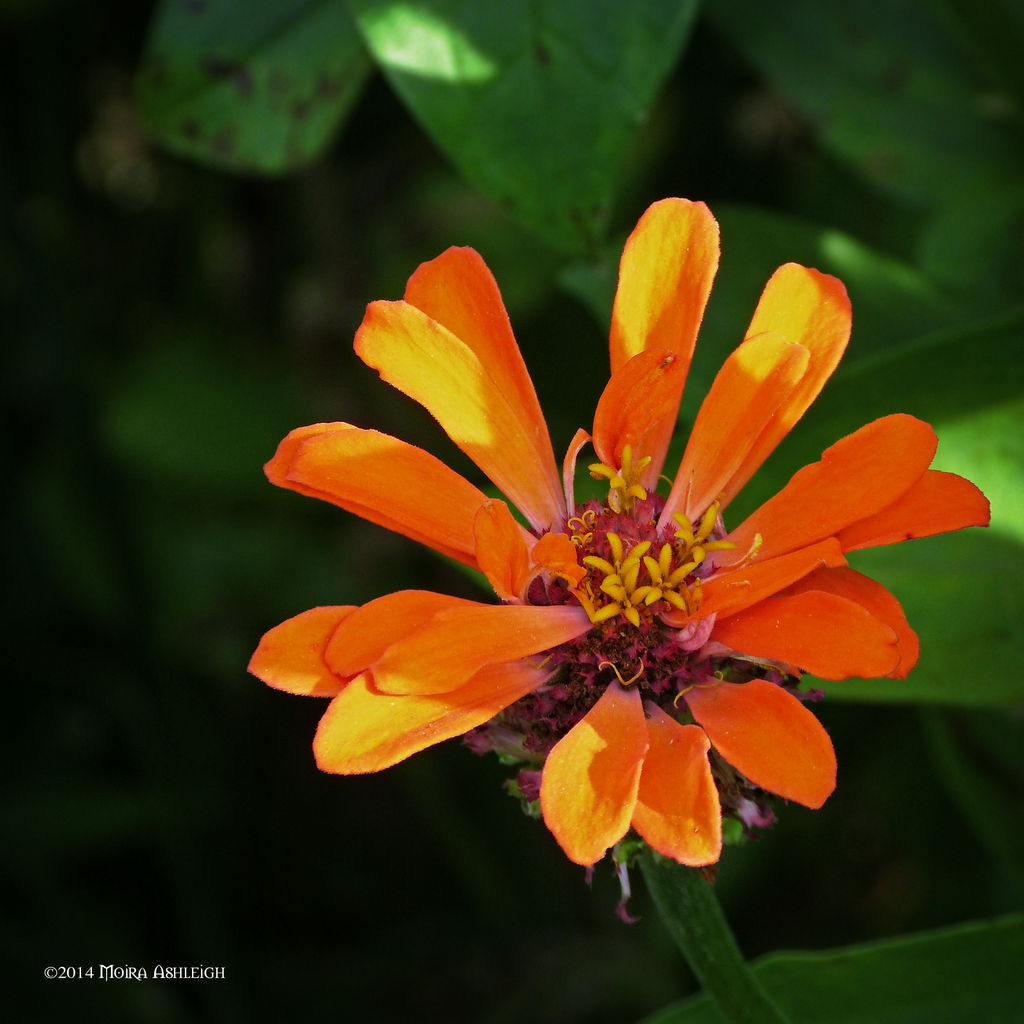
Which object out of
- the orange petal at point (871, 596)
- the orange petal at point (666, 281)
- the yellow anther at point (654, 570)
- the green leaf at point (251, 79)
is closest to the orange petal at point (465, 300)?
the orange petal at point (666, 281)

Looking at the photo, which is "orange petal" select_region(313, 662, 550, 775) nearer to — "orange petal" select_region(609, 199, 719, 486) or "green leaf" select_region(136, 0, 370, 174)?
"orange petal" select_region(609, 199, 719, 486)

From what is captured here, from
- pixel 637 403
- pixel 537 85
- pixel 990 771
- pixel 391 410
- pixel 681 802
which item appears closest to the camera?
pixel 681 802

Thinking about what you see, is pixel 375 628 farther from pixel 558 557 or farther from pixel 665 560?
pixel 665 560

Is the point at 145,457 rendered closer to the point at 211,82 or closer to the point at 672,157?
the point at 211,82

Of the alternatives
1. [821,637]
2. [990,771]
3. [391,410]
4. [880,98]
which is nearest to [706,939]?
[821,637]

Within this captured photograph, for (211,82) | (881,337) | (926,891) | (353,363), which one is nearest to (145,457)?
(353,363)

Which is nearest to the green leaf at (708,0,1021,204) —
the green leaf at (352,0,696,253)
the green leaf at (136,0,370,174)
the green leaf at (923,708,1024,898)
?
the green leaf at (352,0,696,253)

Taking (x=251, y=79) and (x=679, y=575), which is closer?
(x=679, y=575)
